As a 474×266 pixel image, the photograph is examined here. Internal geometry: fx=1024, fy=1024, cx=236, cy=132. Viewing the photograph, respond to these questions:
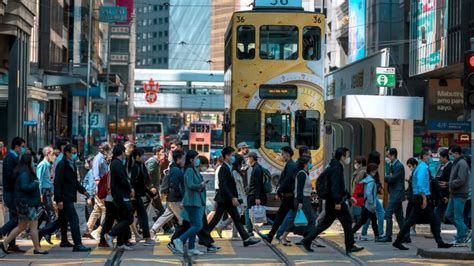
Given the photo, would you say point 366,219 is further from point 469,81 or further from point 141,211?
point 141,211

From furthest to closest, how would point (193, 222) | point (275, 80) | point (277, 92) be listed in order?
point (277, 92)
point (275, 80)
point (193, 222)

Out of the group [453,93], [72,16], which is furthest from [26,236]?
[72,16]

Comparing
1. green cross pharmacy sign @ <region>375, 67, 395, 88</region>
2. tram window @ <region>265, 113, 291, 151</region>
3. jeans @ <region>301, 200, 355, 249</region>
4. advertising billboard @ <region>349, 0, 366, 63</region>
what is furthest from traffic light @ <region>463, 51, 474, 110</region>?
advertising billboard @ <region>349, 0, 366, 63</region>

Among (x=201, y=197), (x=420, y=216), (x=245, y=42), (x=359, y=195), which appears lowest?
(x=420, y=216)

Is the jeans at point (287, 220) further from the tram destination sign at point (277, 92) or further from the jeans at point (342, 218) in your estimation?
the tram destination sign at point (277, 92)

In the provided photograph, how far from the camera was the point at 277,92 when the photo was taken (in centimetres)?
2484

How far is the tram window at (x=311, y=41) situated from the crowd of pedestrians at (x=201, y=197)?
5010 mm

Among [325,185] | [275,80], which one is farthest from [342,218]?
[275,80]

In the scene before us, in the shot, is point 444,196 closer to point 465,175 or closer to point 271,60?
point 465,175

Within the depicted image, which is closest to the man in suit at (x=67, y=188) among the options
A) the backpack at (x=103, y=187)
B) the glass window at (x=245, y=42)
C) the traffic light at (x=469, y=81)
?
the backpack at (x=103, y=187)

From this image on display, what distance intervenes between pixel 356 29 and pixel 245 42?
27011 mm

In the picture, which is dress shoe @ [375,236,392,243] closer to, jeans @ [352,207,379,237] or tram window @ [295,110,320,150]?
jeans @ [352,207,379,237]

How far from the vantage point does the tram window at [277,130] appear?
25188 mm

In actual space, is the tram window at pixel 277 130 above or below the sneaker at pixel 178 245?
above
